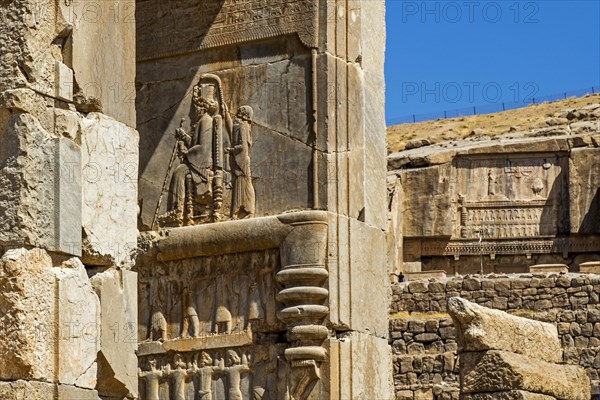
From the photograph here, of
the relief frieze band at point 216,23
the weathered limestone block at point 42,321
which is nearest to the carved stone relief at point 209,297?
the relief frieze band at point 216,23

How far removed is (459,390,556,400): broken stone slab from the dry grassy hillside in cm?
3320

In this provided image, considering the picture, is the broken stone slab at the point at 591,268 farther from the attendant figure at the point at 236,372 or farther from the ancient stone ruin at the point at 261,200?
the attendant figure at the point at 236,372

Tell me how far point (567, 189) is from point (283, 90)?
25816mm

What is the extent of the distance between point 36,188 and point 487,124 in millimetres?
44180

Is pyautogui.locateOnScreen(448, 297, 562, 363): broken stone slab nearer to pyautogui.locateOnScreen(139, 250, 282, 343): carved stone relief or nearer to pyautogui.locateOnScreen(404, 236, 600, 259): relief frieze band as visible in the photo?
pyautogui.locateOnScreen(139, 250, 282, 343): carved stone relief

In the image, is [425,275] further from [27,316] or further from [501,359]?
[27,316]

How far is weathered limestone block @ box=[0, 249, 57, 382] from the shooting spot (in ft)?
22.1

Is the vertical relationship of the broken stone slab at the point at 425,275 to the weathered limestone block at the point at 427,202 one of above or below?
below

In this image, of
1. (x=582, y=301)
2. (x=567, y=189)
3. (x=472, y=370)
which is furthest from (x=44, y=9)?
(x=567, y=189)

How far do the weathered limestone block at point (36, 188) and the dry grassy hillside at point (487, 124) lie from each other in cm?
3607

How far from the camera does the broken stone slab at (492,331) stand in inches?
384

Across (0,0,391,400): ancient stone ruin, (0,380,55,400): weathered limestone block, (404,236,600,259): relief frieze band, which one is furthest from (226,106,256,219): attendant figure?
(404,236,600,259): relief frieze band

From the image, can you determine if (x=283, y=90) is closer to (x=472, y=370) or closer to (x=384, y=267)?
(x=384, y=267)

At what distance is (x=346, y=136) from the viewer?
1088 centimetres
